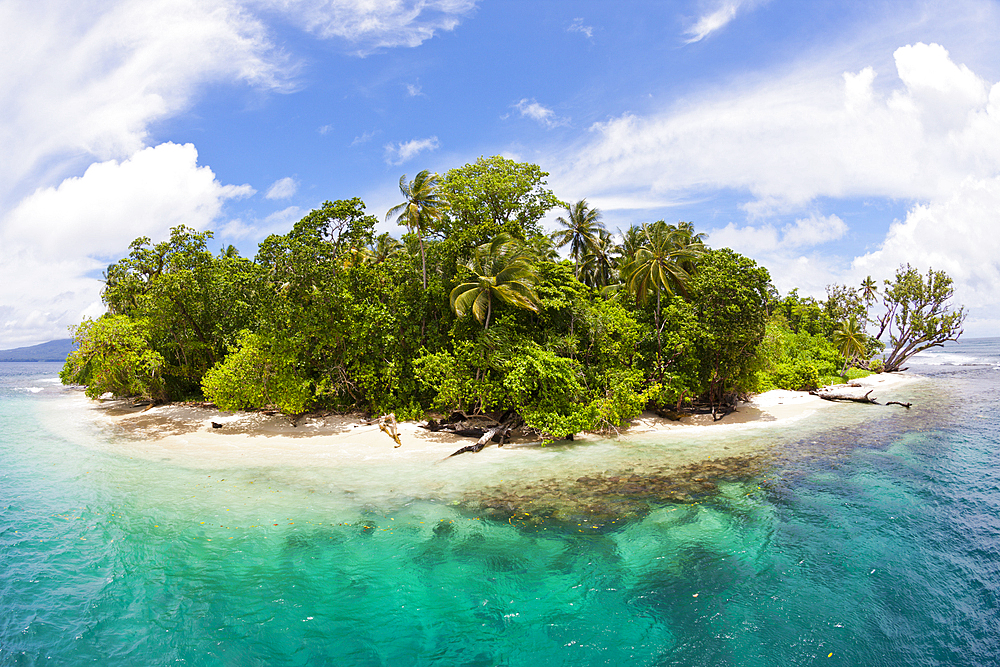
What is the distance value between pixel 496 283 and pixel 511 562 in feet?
45.1

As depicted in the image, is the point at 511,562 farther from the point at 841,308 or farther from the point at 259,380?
the point at 841,308

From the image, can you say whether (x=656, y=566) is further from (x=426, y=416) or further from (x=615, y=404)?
(x=426, y=416)

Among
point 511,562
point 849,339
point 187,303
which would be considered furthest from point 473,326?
point 849,339

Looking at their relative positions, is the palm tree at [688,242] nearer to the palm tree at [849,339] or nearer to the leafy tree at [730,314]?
the leafy tree at [730,314]

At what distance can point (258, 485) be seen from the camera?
15.3m

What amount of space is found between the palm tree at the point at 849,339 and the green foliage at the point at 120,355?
60.6 metres

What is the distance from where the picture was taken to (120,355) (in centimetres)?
2745

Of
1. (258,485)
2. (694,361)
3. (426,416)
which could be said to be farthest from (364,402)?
(694,361)

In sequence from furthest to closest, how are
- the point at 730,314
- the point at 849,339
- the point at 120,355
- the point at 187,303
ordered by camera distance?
the point at 849,339
the point at 187,303
the point at 120,355
the point at 730,314

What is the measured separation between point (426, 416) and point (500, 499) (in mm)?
10447

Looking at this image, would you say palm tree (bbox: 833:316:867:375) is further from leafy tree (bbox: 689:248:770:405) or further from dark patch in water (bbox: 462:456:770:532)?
dark patch in water (bbox: 462:456:770:532)

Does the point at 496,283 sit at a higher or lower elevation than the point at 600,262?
lower

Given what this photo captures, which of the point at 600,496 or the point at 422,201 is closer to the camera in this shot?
the point at 600,496

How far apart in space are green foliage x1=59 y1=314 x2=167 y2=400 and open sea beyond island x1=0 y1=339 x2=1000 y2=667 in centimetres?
1114
